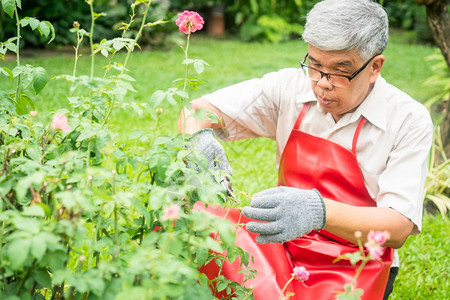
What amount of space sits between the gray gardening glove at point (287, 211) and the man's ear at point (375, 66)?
1.81 feet

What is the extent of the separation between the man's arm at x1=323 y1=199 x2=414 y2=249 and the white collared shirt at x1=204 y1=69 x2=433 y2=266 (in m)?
0.04

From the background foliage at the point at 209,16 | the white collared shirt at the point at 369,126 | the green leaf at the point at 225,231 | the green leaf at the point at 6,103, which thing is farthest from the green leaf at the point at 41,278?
the background foliage at the point at 209,16

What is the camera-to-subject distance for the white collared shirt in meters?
1.93

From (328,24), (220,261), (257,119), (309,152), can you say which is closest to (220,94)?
(257,119)

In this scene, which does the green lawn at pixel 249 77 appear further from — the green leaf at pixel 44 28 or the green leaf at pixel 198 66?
the green leaf at pixel 44 28

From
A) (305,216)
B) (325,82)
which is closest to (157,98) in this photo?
(305,216)

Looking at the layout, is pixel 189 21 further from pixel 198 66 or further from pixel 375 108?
pixel 375 108

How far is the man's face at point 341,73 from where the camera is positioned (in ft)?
6.30

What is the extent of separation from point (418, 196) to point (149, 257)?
114cm

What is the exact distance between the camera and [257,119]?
2.36 meters

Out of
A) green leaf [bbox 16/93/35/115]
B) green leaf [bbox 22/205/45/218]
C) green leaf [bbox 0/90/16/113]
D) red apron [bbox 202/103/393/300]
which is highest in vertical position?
green leaf [bbox 22/205/45/218]

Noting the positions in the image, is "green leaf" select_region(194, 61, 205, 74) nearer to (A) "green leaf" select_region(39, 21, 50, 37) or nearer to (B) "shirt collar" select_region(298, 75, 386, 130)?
(A) "green leaf" select_region(39, 21, 50, 37)

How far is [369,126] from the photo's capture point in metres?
2.08

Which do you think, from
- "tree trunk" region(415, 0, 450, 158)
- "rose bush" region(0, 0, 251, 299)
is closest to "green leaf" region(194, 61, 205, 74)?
"rose bush" region(0, 0, 251, 299)
